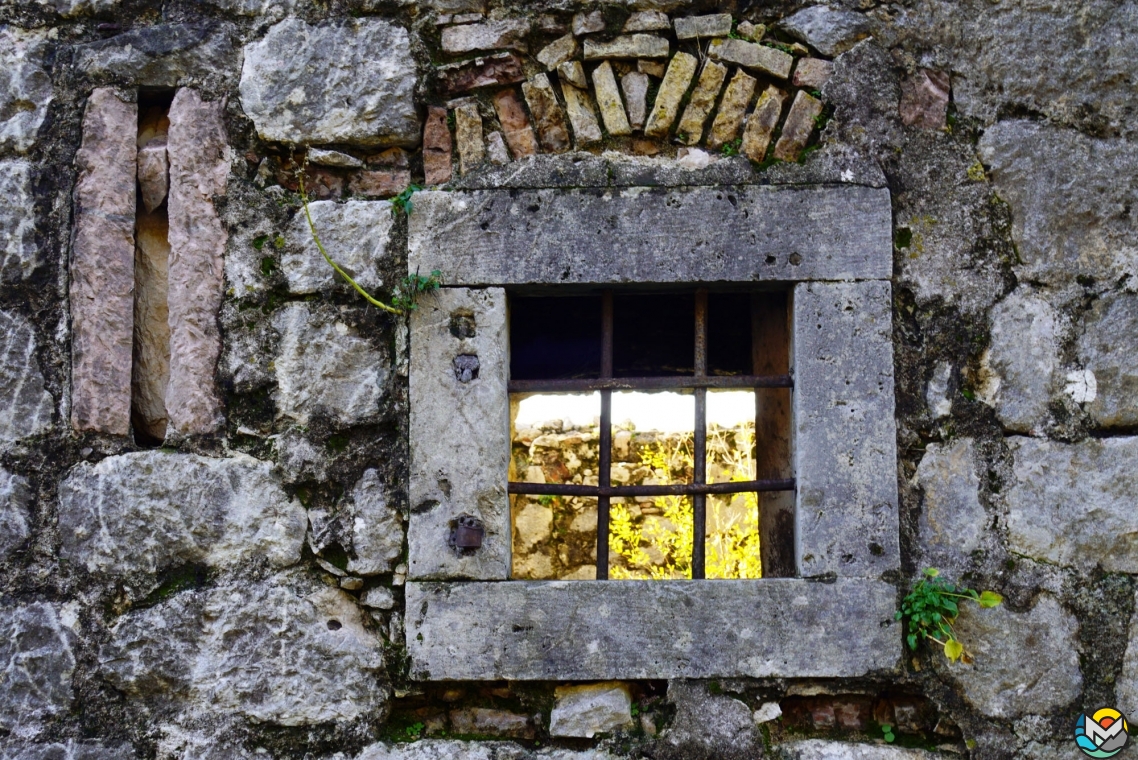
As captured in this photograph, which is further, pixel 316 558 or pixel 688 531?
pixel 688 531

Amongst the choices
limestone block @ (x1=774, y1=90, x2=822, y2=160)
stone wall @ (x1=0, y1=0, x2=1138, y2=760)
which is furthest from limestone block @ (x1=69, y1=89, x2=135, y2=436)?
limestone block @ (x1=774, y1=90, x2=822, y2=160)

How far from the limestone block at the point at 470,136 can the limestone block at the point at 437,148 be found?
0.12ft

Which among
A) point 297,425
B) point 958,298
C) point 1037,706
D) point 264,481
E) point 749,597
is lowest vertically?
point 1037,706

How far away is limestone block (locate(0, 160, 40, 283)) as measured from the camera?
7.41 feet

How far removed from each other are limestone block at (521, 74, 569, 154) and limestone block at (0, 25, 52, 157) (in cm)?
128

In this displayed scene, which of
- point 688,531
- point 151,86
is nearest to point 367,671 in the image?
point 151,86

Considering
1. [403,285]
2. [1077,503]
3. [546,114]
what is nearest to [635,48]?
[546,114]

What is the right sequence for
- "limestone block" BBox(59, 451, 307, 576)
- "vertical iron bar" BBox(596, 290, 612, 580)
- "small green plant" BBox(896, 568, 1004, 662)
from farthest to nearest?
"vertical iron bar" BBox(596, 290, 612, 580)
"limestone block" BBox(59, 451, 307, 576)
"small green plant" BBox(896, 568, 1004, 662)

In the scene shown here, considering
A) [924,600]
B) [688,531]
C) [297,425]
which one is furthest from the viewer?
[688,531]

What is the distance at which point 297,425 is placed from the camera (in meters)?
2.22

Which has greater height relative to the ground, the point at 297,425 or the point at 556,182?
the point at 556,182

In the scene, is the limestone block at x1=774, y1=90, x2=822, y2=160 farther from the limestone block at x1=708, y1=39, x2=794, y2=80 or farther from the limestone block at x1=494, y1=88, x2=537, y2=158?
the limestone block at x1=494, y1=88, x2=537, y2=158

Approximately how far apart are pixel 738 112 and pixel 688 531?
3.35 m

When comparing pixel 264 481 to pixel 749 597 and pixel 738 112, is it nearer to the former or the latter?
pixel 749 597
